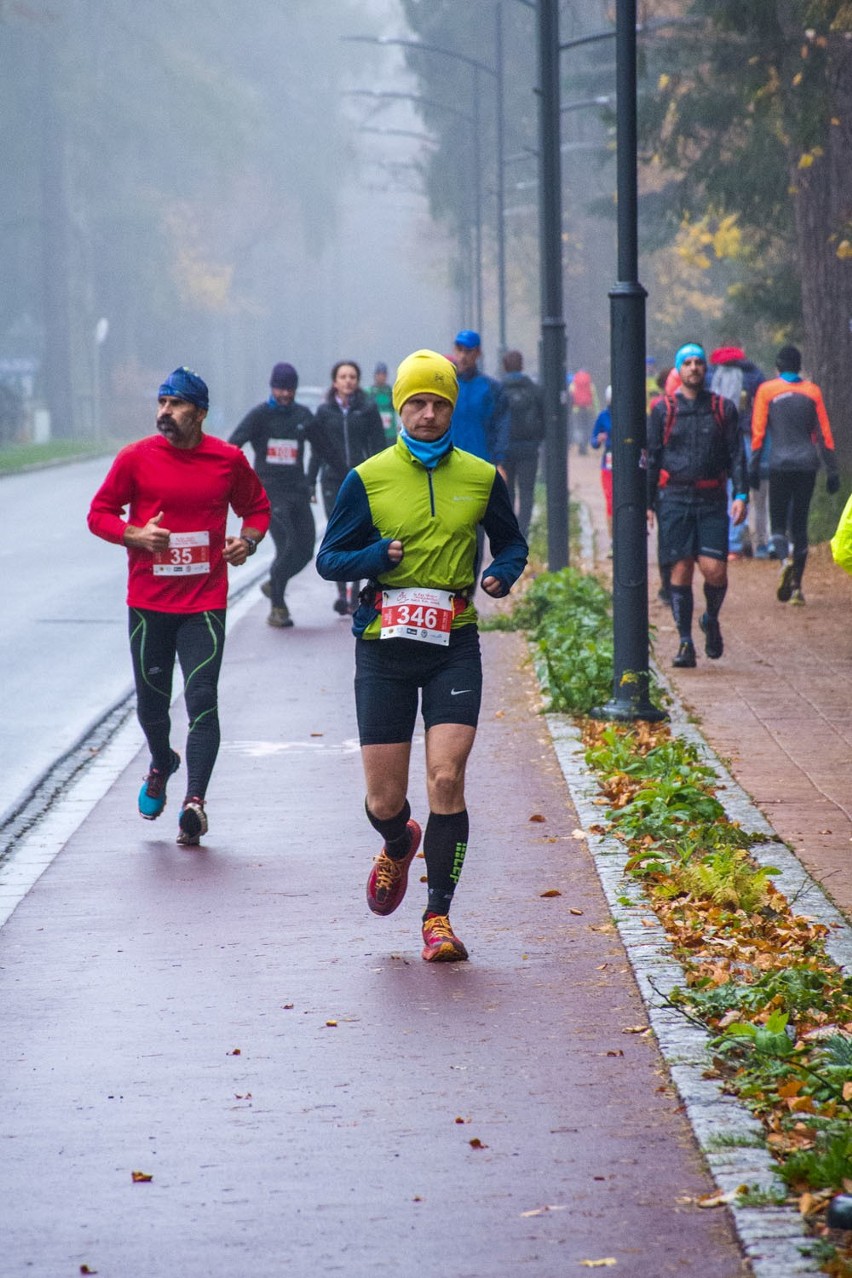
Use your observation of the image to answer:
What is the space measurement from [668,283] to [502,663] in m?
43.1

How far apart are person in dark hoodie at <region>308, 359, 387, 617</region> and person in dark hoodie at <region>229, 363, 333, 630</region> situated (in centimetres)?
10

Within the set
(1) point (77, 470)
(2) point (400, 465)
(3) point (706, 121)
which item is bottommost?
(1) point (77, 470)

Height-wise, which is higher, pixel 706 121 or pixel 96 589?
pixel 706 121

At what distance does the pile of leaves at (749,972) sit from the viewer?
470 centimetres

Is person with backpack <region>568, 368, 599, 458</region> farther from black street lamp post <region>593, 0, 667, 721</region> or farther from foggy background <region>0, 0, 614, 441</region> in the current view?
black street lamp post <region>593, 0, 667, 721</region>

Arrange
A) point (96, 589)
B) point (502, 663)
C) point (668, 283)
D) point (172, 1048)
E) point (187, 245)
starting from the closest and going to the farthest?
point (172, 1048), point (502, 663), point (96, 589), point (668, 283), point (187, 245)

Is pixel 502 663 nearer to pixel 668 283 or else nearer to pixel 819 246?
pixel 819 246

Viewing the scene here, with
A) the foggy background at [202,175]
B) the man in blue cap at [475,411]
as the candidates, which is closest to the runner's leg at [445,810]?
the man in blue cap at [475,411]

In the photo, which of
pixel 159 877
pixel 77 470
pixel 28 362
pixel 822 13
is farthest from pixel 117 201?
pixel 159 877

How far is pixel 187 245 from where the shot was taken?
77.0m

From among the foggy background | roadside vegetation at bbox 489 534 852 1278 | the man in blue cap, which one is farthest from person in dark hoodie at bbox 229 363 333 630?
the foggy background

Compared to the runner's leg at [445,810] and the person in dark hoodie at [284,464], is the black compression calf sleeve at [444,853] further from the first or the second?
the person in dark hoodie at [284,464]

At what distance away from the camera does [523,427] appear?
68.6ft

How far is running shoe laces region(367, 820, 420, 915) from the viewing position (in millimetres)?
6824
